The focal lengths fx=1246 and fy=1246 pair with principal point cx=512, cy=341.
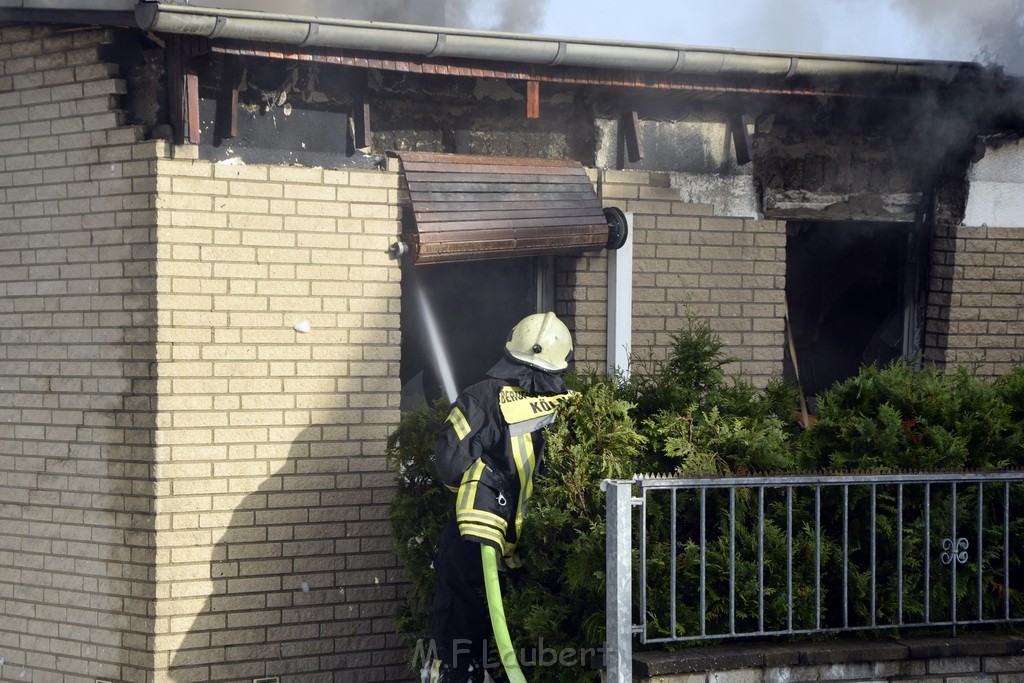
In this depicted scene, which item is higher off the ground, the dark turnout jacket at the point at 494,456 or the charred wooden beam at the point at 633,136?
the charred wooden beam at the point at 633,136

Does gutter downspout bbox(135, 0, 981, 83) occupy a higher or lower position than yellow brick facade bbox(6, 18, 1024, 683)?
higher

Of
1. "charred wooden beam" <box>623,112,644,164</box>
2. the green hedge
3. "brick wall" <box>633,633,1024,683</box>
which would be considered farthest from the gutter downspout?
"brick wall" <box>633,633,1024,683</box>

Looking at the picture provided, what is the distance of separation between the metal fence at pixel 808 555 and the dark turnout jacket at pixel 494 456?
28.5 inches

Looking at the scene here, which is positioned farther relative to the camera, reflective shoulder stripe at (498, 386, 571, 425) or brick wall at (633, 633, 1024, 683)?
reflective shoulder stripe at (498, 386, 571, 425)

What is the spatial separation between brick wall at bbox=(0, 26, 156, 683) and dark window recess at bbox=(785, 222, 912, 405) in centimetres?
474

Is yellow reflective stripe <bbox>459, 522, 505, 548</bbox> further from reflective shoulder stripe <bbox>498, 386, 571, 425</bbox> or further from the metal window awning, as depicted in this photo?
the metal window awning

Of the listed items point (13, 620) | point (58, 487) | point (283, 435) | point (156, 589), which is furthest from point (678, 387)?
point (13, 620)

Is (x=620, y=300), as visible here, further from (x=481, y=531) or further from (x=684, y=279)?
(x=481, y=531)

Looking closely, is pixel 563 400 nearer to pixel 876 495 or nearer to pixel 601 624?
pixel 601 624

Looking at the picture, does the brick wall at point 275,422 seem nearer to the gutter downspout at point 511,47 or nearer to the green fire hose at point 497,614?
the gutter downspout at point 511,47

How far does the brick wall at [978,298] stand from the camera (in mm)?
8508

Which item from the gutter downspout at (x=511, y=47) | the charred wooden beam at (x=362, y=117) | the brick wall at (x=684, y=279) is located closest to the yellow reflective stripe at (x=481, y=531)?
the brick wall at (x=684, y=279)

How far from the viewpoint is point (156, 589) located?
6.62m

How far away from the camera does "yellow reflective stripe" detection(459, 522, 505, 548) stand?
5.72m
